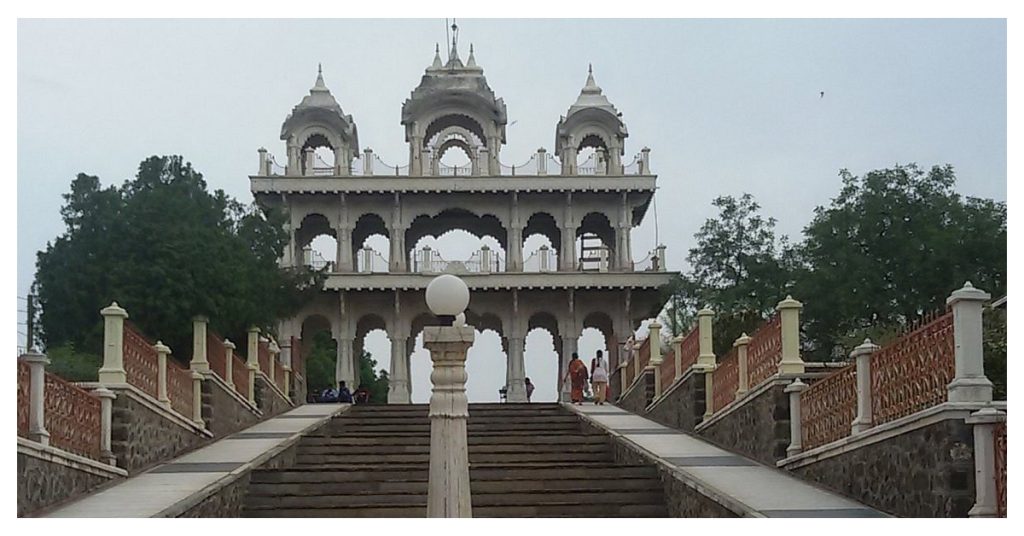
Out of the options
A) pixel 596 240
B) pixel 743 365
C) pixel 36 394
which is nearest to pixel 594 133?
pixel 596 240

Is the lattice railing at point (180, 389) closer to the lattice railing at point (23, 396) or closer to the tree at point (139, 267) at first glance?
the tree at point (139, 267)

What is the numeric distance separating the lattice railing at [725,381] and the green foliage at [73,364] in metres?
6.85

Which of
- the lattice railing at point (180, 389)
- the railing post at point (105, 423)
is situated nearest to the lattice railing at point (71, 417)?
the railing post at point (105, 423)

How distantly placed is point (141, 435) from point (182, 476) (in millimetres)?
907

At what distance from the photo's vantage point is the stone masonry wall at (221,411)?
56.5 feet

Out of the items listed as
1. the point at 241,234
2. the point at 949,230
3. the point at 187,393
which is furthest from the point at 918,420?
the point at 241,234

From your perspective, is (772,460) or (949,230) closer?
(772,460)

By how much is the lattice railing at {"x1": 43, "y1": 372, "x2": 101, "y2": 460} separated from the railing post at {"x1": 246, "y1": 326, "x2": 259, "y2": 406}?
7.38 m

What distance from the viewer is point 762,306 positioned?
2525cm

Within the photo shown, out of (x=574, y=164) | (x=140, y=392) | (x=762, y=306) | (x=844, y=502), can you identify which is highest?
(x=574, y=164)

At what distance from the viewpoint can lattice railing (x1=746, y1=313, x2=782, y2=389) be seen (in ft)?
46.5

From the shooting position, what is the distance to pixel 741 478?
42.0ft

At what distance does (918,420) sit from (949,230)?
40.7 feet

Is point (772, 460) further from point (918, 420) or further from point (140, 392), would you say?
point (140, 392)
